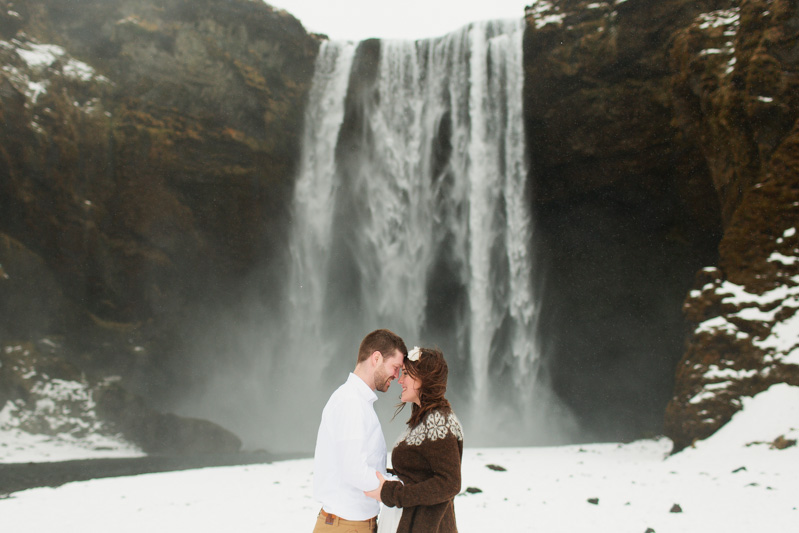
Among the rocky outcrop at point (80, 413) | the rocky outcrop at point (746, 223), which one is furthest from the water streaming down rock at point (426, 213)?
the rocky outcrop at point (746, 223)

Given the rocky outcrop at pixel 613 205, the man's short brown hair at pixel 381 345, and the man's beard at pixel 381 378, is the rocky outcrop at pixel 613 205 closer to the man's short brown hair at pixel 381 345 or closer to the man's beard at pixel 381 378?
the man's short brown hair at pixel 381 345

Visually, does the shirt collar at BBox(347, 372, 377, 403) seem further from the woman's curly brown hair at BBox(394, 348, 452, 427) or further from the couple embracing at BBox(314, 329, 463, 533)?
the woman's curly brown hair at BBox(394, 348, 452, 427)

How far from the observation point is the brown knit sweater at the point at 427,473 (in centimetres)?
258

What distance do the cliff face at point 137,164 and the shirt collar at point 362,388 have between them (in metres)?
17.0

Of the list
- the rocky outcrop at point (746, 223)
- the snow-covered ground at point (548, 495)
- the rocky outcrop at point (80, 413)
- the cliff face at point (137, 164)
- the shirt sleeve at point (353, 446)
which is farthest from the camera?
the cliff face at point (137, 164)

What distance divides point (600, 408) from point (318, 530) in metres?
19.1

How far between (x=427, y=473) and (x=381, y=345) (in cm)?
66

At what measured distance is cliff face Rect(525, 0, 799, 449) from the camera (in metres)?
10.5

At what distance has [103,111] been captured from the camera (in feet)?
59.1


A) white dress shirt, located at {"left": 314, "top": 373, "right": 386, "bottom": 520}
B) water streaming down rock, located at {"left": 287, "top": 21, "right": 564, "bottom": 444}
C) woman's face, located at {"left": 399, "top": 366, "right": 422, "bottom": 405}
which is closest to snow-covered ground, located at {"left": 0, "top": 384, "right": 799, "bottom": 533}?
white dress shirt, located at {"left": 314, "top": 373, "right": 386, "bottom": 520}

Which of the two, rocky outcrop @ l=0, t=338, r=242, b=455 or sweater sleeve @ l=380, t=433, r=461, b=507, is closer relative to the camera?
sweater sleeve @ l=380, t=433, r=461, b=507

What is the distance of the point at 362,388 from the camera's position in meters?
2.71

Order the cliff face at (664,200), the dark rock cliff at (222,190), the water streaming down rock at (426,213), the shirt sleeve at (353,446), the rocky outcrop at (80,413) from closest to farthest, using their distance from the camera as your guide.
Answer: the shirt sleeve at (353,446) → the cliff face at (664,200) → the rocky outcrop at (80,413) → the dark rock cliff at (222,190) → the water streaming down rock at (426,213)

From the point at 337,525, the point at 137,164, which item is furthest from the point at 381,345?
the point at 137,164
